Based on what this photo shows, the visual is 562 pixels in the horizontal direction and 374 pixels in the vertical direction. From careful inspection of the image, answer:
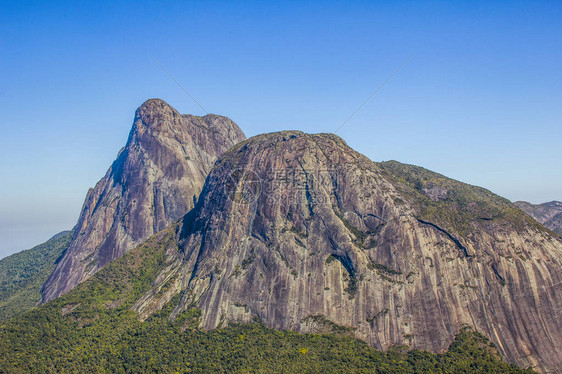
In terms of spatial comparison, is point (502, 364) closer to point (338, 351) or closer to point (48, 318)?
point (338, 351)

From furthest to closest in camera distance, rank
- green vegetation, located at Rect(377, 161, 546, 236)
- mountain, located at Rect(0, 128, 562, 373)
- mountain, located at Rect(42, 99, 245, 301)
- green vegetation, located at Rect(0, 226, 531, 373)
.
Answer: mountain, located at Rect(42, 99, 245, 301)
green vegetation, located at Rect(377, 161, 546, 236)
mountain, located at Rect(0, 128, 562, 373)
green vegetation, located at Rect(0, 226, 531, 373)

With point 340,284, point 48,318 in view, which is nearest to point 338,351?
point 340,284

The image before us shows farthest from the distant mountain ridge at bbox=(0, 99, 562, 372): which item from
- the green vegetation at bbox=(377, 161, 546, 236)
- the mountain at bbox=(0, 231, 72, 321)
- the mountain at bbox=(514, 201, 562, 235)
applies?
the mountain at bbox=(514, 201, 562, 235)

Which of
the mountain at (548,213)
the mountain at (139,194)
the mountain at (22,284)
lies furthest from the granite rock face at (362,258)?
the mountain at (548,213)

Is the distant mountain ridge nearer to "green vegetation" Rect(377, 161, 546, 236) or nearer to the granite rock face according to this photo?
the granite rock face

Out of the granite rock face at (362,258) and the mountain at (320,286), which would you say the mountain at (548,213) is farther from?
the granite rock face at (362,258)

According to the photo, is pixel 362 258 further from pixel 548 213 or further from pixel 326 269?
pixel 548 213

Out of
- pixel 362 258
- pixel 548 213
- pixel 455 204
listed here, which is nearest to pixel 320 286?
pixel 362 258
